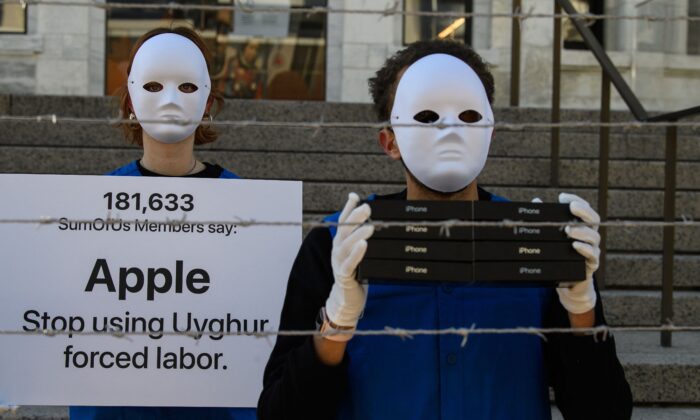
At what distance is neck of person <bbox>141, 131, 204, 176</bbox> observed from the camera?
2617 millimetres

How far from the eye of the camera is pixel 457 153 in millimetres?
1926

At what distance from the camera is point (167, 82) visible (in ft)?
8.59

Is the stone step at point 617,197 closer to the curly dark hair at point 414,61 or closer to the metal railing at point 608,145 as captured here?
the metal railing at point 608,145

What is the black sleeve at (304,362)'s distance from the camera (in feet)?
6.04

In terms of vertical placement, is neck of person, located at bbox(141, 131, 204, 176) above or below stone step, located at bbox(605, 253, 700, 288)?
above

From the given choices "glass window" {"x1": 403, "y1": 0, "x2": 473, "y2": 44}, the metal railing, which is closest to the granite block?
the metal railing

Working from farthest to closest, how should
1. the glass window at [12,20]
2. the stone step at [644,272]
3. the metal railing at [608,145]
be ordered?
the glass window at [12,20] → the stone step at [644,272] → the metal railing at [608,145]

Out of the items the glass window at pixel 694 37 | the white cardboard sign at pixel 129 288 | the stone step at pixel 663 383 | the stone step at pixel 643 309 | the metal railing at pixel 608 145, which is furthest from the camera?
the glass window at pixel 694 37

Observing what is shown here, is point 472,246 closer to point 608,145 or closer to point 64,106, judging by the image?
point 608,145

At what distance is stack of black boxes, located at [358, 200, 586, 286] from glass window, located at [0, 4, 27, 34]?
731 cm

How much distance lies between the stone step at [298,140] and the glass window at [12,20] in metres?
3.00

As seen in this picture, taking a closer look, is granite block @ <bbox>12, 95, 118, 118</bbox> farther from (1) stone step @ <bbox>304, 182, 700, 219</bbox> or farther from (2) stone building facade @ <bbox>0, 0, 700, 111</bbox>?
(2) stone building facade @ <bbox>0, 0, 700, 111</bbox>

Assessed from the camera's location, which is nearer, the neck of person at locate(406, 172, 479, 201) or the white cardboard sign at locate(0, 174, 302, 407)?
the neck of person at locate(406, 172, 479, 201)

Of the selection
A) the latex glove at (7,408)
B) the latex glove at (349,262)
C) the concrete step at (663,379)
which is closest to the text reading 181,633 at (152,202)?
the latex glove at (7,408)
